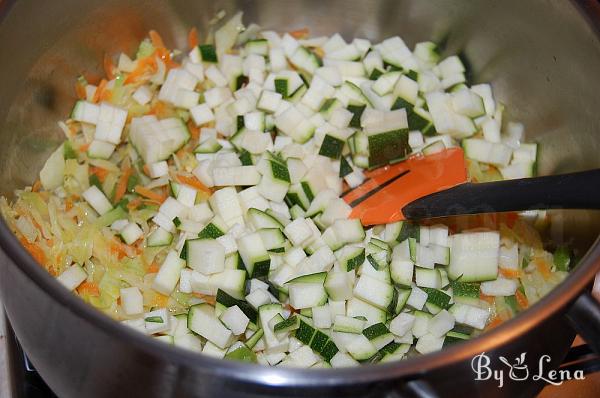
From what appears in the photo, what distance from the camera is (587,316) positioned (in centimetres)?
110

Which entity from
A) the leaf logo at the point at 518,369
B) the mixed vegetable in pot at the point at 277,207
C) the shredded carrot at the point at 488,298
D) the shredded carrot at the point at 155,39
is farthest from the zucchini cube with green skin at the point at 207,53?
the leaf logo at the point at 518,369

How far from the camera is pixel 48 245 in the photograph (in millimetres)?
1582

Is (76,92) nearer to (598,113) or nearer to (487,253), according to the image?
(487,253)

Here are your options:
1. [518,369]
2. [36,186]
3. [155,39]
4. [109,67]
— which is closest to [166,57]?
[155,39]

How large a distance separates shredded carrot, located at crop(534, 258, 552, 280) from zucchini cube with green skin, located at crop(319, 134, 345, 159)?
603mm

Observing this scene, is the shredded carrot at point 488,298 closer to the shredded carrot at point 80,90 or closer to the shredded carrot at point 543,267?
the shredded carrot at point 543,267

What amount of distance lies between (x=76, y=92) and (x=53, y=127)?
13 cm

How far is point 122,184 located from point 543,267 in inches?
44.5

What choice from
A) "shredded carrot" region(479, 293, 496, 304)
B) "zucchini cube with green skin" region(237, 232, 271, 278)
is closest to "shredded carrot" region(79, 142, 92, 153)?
"zucchini cube with green skin" region(237, 232, 271, 278)

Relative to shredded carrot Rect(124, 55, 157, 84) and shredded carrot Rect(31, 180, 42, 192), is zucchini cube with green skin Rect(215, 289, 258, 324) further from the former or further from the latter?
shredded carrot Rect(124, 55, 157, 84)

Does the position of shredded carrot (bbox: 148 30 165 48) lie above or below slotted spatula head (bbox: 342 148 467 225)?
above

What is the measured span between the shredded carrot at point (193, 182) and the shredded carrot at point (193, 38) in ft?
1.60

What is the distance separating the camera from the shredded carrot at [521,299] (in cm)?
163

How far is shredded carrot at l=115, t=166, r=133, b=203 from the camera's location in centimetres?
181
